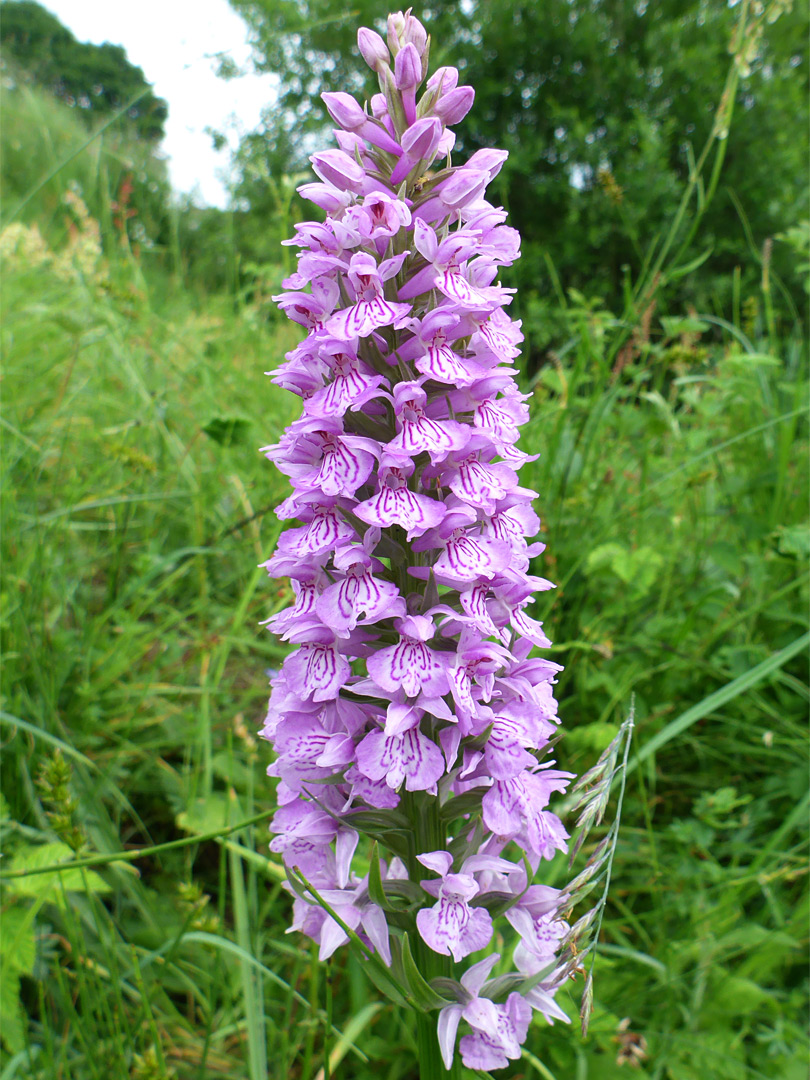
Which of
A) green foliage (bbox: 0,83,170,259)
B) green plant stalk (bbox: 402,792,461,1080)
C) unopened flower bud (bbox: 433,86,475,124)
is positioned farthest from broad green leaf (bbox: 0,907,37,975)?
green foliage (bbox: 0,83,170,259)

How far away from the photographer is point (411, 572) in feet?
4.14

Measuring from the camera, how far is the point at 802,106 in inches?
658

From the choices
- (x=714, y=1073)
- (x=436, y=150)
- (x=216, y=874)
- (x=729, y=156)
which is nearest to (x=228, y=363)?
(x=216, y=874)

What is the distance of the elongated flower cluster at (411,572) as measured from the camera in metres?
1.19

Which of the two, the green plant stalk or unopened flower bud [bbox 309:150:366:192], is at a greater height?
unopened flower bud [bbox 309:150:366:192]

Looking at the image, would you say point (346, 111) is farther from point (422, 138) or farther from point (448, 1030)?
point (448, 1030)

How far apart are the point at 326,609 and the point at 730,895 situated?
1626mm

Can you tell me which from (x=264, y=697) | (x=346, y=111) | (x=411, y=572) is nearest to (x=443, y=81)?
(x=346, y=111)

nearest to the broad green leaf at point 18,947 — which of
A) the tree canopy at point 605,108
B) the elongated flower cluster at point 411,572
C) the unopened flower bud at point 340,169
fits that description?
the elongated flower cluster at point 411,572

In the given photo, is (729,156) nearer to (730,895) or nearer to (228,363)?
(228,363)

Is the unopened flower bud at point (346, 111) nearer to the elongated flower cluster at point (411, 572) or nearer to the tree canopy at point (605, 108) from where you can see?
the elongated flower cluster at point (411, 572)

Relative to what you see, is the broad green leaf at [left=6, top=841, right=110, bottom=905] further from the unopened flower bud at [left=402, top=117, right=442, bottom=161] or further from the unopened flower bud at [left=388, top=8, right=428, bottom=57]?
the unopened flower bud at [left=388, top=8, right=428, bottom=57]

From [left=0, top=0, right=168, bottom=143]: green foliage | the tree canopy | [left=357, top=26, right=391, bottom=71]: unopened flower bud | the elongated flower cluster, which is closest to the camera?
the elongated flower cluster

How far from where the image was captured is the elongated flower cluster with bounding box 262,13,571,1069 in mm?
1188
